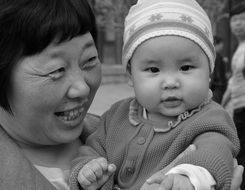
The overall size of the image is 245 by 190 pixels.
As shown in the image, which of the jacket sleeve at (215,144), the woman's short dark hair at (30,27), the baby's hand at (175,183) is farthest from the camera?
the woman's short dark hair at (30,27)

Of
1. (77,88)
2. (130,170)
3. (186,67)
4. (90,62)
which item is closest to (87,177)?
(130,170)

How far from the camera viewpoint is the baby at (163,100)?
6.56 ft

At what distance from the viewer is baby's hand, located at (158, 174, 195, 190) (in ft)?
5.33

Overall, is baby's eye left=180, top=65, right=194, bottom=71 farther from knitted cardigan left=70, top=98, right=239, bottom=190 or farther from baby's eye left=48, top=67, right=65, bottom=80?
baby's eye left=48, top=67, right=65, bottom=80

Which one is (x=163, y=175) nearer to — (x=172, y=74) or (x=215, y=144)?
(x=215, y=144)

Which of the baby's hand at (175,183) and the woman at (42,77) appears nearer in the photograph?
the baby's hand at (175,183)

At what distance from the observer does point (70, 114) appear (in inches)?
81.6

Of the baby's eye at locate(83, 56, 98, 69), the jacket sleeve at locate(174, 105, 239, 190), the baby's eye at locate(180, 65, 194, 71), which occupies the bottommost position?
the jacket sleeve at locate(174, 105, 239, 190)

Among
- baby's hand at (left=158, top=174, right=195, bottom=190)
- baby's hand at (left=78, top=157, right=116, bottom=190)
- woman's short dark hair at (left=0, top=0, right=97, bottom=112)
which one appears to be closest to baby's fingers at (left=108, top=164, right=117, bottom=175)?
baby's hand at (left=78, top=157, right=116, bottom=190)

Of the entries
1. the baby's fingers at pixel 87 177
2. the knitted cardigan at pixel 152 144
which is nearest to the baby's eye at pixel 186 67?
the knitted cardigan at pixel 152 144

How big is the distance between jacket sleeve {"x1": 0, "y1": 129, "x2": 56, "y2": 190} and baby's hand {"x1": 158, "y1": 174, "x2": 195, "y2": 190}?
563mm

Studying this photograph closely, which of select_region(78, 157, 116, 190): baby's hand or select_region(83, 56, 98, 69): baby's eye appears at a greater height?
select_region(83, 56, 98, 69): baby's eye

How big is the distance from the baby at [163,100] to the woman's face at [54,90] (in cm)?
16

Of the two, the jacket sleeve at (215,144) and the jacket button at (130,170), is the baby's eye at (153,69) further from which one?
the jacket button at (130,170)
